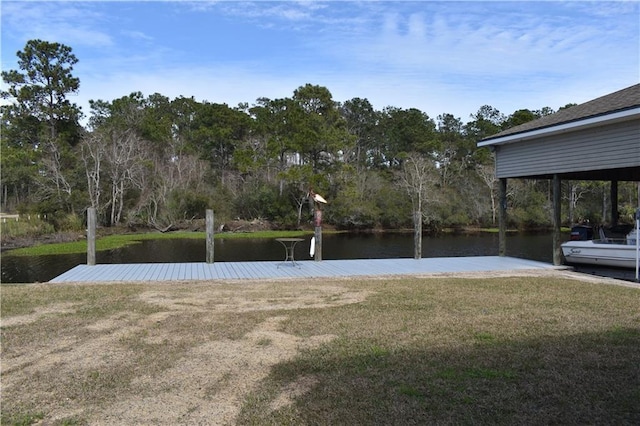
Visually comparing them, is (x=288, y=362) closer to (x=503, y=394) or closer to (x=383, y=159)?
(x=503, y=394)

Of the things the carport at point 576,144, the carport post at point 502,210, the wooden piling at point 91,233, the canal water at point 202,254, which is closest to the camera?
the carport at point 576,144

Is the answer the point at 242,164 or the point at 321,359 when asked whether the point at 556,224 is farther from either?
the point at 242,164

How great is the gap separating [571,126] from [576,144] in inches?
22.5

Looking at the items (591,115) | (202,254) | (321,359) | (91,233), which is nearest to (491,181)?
(202,254)

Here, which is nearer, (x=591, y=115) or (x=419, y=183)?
(x=591, y=115)

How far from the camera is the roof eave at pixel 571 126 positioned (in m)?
8.48

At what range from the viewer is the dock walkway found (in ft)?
29.8

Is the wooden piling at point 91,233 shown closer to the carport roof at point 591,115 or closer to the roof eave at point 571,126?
the roof eave at point 571,126

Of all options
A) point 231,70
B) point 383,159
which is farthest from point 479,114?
point 231,70

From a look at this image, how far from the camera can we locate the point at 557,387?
3.42 m

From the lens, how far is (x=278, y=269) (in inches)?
401

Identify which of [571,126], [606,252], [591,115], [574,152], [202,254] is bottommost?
[202,254]

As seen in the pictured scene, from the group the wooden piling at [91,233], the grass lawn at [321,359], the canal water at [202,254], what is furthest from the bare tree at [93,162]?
the grass lawn at [321,359]

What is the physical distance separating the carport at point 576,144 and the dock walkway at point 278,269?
2.09m
